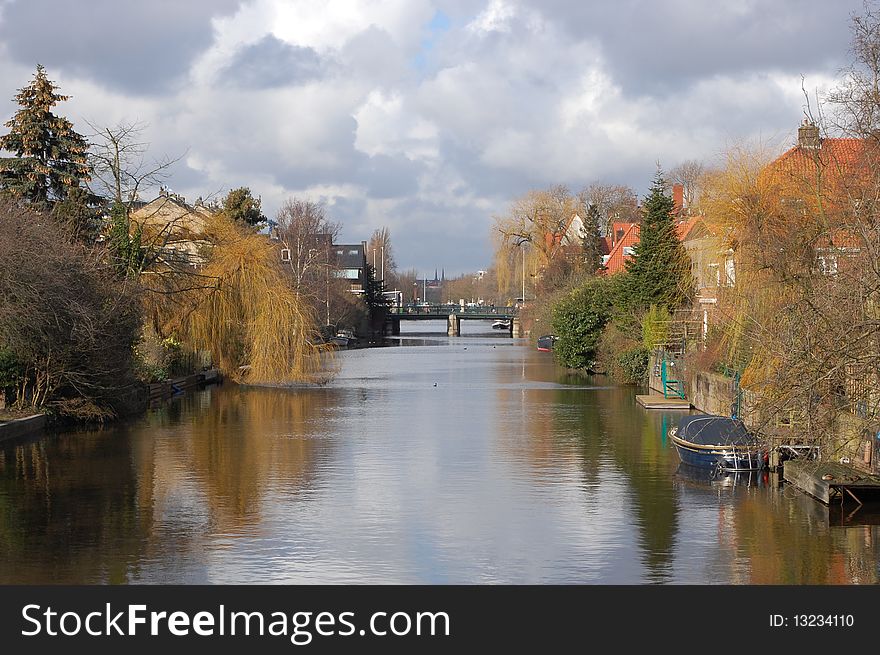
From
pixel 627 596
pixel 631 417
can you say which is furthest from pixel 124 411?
pixel 627 596

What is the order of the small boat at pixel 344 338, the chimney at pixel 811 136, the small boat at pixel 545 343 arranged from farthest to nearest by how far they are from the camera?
the small boat at pixel 344 338 < the small boat at pixel 545 343 < the chimney at pixel 811 136

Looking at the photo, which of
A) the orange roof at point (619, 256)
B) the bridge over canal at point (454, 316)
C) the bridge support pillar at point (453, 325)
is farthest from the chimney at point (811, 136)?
the bridge support pillar at point (453, 325)

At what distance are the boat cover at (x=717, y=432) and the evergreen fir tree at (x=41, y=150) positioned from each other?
98.9 ft

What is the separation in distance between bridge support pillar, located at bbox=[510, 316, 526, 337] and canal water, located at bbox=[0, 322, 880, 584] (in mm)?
69950

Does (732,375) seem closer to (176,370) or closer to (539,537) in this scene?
(539,537)

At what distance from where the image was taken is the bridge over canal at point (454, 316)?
10938 cm

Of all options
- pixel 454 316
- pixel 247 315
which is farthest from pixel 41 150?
pixel 454 316

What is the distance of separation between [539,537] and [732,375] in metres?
15.1

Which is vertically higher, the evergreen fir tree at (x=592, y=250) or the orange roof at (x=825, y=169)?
the evergreen fir tree at (x=592, y=250)

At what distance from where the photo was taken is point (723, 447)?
73.2 feet

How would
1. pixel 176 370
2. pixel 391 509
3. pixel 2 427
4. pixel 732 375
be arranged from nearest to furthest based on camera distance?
pixel 391 509 < pixel 2 427 < pixel 732 375 < pixel 176 370

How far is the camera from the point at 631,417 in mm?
34219

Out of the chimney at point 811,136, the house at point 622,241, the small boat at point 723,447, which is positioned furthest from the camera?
the house at point 622,241

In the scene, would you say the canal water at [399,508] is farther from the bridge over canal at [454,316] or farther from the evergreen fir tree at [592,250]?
the bridge over canal at [454,316]
